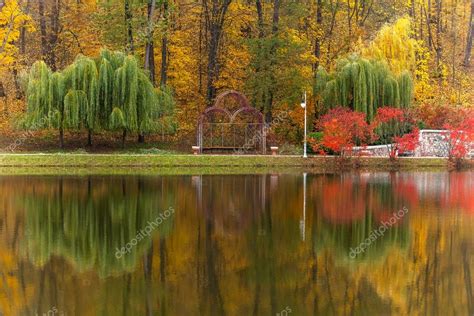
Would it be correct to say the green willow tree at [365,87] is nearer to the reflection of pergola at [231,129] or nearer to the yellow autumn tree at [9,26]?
the reflection of pergola at [231,129]

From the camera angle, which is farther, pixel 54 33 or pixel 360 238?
pixel 54 33

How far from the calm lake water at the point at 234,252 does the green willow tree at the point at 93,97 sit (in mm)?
12106

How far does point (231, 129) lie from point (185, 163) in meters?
7.37

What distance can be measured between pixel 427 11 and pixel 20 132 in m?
31.7

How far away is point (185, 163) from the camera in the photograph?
103 ft

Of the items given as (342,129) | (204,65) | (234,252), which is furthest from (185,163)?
(234,252)

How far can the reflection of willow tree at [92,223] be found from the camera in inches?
449

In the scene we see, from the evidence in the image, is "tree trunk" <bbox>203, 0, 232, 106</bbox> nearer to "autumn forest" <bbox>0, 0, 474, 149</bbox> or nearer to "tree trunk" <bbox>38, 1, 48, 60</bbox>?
"autumn forest" <bbox>0, 0, 474, 149</bbox>

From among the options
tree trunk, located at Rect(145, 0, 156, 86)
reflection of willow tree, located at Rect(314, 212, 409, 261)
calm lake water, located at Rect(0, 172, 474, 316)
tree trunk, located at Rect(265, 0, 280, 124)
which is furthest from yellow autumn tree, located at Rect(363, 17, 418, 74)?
reflection of willow tree, located at Rect(314, 212, 409, 261)

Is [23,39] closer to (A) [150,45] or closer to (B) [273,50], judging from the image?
(A) [150,45]

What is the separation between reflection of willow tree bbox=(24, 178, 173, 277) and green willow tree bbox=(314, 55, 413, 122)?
16244 mm

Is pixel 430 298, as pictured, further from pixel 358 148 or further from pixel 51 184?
pixel 358 148

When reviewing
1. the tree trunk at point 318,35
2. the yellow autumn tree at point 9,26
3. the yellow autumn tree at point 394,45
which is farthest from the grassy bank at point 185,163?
the tree trunk at point 318,35

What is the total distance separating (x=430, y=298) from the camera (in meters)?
9.25
